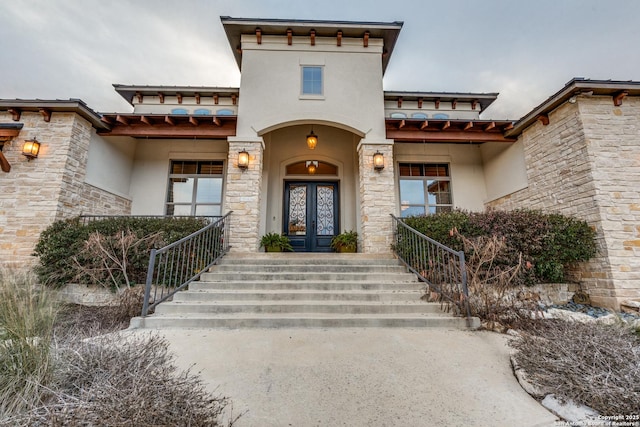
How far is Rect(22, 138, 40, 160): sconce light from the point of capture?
5.50 metres

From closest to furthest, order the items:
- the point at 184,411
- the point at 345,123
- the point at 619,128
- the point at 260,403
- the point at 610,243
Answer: the point at 184,411 → the point at 260,403 → the point at 610,243 → the point at 619,128 → the point at 345,123

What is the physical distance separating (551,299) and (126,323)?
7.25m

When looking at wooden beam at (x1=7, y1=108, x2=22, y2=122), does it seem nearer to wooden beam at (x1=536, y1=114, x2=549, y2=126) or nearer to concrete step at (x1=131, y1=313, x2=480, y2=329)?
concrete step at (x1=131, y1=313, x2=480, y2=329)

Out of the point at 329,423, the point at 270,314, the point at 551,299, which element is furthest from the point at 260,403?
the point at 551,299

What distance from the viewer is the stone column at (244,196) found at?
6.05 m

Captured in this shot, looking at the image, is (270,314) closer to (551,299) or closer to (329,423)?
(329,423)

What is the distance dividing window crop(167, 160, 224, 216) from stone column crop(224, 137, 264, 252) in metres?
1.68

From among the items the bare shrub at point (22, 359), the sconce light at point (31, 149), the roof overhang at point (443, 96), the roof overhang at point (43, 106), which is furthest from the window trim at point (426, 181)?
the sconce light at point (31, 149)

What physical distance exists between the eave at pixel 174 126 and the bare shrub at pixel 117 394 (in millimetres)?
5650

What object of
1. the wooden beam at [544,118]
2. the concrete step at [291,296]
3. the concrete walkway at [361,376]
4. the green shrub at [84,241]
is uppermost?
the wooden beam at [544,118]

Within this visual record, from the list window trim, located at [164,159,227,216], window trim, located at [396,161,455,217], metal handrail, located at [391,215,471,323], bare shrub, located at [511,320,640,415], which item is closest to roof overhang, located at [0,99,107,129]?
window trim, located at [164,159,227,216]

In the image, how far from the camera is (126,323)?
11.9ft

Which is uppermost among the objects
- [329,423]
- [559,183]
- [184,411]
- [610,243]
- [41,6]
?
[41,6]

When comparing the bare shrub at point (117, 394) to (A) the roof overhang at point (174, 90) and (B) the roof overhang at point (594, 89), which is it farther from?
(A) the roof overhang at point (174, 90)
